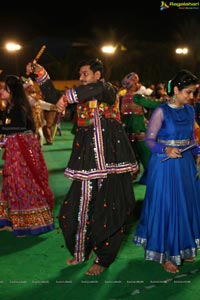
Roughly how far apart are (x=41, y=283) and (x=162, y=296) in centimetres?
103

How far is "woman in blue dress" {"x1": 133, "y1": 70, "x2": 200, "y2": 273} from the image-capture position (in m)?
4.02

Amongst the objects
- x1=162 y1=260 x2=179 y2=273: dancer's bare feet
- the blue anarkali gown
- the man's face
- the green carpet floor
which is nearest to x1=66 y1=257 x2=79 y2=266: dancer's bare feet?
the green carpet floor

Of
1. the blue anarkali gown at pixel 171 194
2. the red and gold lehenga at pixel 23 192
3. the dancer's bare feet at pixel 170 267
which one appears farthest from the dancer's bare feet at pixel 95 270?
the red and gold lehenga at pixel 23 192

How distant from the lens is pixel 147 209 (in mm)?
4168

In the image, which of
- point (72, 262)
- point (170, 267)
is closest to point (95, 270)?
point (72, 262)

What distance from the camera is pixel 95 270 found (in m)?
3.97

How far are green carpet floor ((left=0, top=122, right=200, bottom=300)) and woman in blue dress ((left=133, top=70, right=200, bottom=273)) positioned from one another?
0.21m

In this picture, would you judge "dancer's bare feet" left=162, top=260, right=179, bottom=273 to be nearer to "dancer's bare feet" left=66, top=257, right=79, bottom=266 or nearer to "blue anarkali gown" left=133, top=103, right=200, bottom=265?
"blue anarkali gown" left=133, top=103, right=200, bottom=265

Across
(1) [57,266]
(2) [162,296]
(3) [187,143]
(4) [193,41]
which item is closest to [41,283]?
(1) [57,266]

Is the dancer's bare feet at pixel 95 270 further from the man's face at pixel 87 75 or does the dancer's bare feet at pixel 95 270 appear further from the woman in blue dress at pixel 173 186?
the man's face at pixel 87 75

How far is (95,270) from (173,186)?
103 cm

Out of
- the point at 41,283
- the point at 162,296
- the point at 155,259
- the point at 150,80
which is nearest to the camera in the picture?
the point at 162,296

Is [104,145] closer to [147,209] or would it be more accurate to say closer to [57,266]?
[147,209]

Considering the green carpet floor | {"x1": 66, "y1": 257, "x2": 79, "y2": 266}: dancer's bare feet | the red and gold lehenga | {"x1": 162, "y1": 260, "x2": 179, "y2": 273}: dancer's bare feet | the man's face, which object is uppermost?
the man's face
